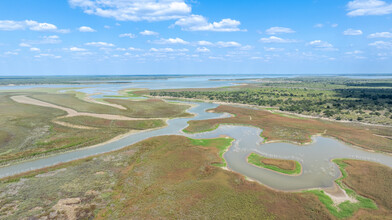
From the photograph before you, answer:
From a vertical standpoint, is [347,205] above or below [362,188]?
below

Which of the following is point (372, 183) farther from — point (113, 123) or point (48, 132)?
point (48, 132)

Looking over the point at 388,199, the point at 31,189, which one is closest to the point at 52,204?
the point at 31,189

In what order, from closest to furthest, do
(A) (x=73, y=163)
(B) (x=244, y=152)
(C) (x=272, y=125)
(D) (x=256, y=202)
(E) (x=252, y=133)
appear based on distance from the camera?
1. (D) (x=256, y=202)
2. (A) (x=73, y=163)
3. (B) (x=244, y=152)
4. (E) (x=252, y=133)
5. (C) (x=272, y=125)

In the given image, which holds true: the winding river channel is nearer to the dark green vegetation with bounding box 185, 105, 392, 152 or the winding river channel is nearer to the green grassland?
the dark green vegetation with bounding box 185, 105, 392, 152

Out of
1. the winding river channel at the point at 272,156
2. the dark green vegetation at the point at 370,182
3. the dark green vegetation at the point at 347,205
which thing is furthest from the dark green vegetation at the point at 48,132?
the dark green vegetation at the point at 370,182

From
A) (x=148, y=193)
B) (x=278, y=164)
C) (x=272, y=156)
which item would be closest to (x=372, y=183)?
(x=278, y=164)

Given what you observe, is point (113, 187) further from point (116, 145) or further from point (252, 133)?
point (252, 133)

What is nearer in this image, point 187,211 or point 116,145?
point 187,211

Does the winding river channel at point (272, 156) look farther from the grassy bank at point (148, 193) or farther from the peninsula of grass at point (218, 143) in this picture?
the grassy bank at point (148, 193)
